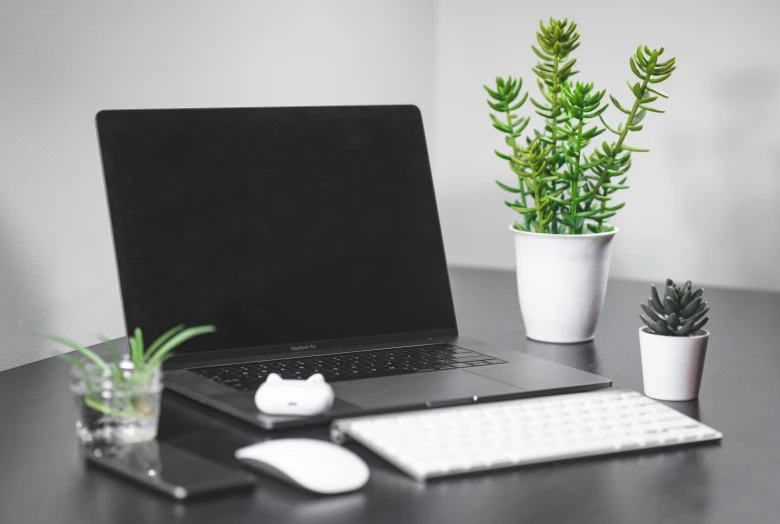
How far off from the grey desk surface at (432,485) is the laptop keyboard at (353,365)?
67mm

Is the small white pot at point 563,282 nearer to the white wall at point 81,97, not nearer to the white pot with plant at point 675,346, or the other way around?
the white pot with plant at point 675,346

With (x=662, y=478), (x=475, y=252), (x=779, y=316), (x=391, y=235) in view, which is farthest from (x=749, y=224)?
(x=662, y=478)

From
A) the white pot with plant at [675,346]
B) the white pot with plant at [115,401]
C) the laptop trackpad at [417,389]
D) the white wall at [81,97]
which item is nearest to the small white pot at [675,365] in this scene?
the white pot with plant at [675,346]

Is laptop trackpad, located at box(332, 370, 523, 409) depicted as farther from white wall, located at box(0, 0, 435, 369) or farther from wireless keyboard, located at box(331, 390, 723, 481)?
white wall, located at box(0, 0, 435, 369)

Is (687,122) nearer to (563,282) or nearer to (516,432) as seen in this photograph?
(563,282)

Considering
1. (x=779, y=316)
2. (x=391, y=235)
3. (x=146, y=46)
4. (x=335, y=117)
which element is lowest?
(x=779, y=316)

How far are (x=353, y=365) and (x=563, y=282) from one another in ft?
1.17

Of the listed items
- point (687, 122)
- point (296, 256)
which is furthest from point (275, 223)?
point (687, 122)

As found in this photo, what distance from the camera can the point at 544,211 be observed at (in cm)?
131

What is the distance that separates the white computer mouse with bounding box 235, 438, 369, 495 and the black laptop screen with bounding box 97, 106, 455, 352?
34cm

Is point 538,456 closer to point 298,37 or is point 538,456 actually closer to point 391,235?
point 391,235

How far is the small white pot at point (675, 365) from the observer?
1.00 metres

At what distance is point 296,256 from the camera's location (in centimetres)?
115

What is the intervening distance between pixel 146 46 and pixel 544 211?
614 millimetres
